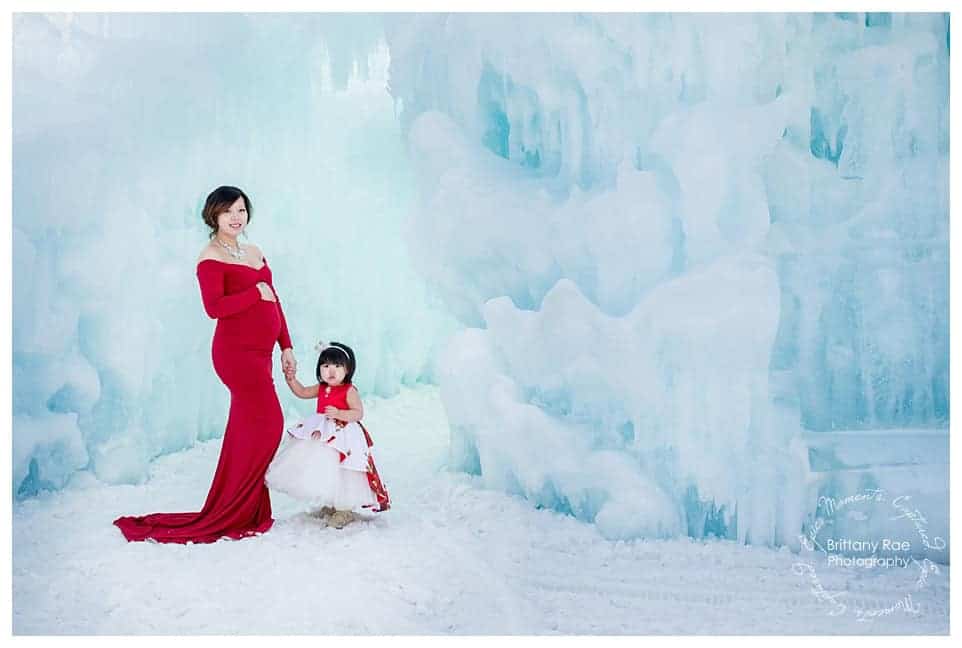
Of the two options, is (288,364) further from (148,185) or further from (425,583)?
(148,185)

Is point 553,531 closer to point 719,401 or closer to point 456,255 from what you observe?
point 719,401

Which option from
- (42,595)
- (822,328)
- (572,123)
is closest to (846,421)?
(822,328)

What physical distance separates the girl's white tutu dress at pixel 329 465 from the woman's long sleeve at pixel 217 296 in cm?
43

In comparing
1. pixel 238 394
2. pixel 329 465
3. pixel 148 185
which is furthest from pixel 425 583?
pixel 148 185

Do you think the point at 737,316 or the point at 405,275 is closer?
the point at 737,316

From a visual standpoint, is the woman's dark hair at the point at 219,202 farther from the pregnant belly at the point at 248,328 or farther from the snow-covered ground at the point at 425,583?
the snow-covered ground at the point at 425,583

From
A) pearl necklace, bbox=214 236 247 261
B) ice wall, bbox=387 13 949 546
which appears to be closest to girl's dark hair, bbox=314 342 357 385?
pearl necklace, bbox=214 236 247 261

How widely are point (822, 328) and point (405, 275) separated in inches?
92.8

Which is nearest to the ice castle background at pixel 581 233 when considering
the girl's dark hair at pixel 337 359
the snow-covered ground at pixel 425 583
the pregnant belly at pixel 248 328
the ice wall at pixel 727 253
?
the ice wall at pixel 727 253

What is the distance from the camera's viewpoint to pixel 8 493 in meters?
3.62

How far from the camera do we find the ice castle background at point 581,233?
359 centimetres

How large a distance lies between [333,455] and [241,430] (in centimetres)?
35

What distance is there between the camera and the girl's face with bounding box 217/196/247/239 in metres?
3.51

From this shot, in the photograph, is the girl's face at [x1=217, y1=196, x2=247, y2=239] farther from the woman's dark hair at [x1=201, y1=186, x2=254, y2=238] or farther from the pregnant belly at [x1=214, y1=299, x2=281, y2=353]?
the pregnant belly at [x1=214, y1=299, x2=281, y2=353]
